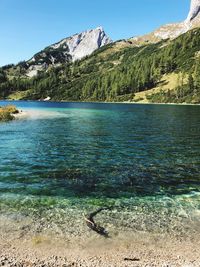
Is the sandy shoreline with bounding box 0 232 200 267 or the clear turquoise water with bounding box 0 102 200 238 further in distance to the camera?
the clear turquoise water with bounding box 0 102 200 238

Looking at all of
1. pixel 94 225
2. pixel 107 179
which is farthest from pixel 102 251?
pixel 107 179

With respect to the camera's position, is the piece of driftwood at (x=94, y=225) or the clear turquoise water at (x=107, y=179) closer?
the piece of driftwood at (x=94, y=225)

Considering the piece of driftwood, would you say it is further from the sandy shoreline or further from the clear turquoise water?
the clear turquoise water

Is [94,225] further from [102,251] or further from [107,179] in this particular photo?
[107,179]

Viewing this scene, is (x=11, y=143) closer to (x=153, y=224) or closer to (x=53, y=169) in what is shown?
(x=53, y=169)

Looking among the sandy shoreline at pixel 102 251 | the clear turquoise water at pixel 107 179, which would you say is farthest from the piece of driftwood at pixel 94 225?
the clear turquoise water at pixel 107 179

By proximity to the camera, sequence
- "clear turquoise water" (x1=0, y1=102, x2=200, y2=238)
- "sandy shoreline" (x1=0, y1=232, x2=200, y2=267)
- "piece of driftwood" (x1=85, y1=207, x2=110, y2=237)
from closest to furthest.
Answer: "sandy shoreline" (x1=0, y1=232, x2=200, y2=267), "piece of driftwood" (x1=85, y1=207, x2=110, y2=237), "clear turquoise water" (x1=0, y1=102, x2=200, y2=238)

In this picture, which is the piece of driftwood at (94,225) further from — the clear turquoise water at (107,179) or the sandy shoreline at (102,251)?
the clear turquoise water at (107,179)

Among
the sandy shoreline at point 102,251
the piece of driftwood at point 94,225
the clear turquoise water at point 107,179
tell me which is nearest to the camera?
the sandy shoreline at point 102,251

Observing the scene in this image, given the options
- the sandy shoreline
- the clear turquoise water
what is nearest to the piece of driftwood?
the sandy shoreline

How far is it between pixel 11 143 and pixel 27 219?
25.7 m

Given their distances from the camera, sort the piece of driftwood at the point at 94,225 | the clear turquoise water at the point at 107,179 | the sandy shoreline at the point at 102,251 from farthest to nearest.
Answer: the clear turquoise water at the point at 107,179
the piece of driftwood at the point at 94,225
the sandy shoreline at the point at 102,251

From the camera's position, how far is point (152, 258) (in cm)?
1229

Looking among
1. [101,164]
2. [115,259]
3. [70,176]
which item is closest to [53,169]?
[70,176]
